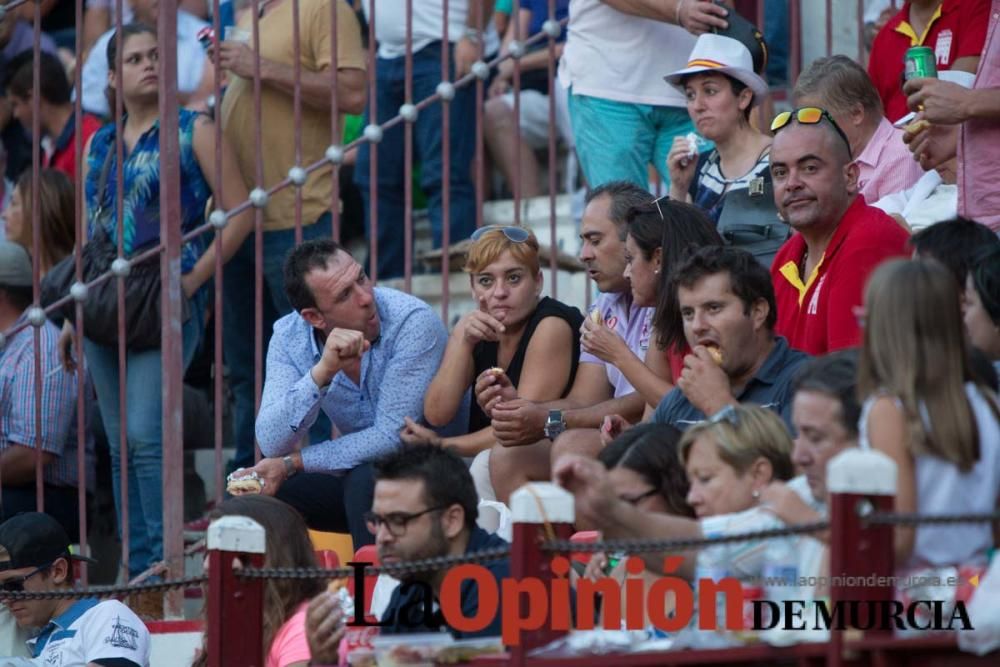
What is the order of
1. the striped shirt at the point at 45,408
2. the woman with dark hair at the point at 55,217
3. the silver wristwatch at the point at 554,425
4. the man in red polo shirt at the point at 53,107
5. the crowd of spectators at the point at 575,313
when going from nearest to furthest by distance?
the crowd of spectators at the point at 575,313 < the silver wristwatch at the point at 554,425 < the striped shirt at the point at 45,408 < the woman with dark hair at the point at 55,217 < the man in red polo shirt at the point at 53,107

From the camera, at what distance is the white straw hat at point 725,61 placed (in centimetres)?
686

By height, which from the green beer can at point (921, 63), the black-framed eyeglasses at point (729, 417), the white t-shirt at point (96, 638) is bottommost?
the white t-shirt at point (96, 638)

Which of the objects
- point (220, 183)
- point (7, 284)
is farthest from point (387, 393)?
point (7, 284)

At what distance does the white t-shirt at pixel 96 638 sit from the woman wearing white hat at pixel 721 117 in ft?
8.13

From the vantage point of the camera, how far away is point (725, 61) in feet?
22.5

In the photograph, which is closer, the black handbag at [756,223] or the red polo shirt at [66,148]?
the black handbag at [756,223]

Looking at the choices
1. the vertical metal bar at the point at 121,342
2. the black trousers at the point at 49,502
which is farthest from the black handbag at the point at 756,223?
the black trousers at the point at 49,502

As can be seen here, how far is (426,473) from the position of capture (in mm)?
4891

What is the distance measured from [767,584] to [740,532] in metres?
0.18

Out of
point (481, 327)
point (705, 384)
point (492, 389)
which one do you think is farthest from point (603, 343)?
point (705, 384)

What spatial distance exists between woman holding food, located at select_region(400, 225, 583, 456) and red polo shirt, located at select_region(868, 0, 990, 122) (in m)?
1.61

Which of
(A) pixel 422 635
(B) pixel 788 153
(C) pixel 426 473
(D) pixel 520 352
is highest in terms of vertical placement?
(B) pixel 788 153

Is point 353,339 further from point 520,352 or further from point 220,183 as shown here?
point 220,183

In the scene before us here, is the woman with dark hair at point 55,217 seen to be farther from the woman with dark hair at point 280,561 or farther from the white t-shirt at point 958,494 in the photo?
the white t-shirt at point 958,494
